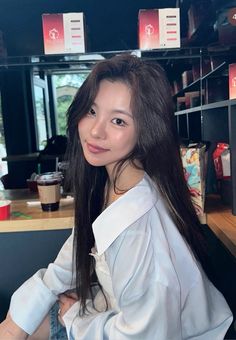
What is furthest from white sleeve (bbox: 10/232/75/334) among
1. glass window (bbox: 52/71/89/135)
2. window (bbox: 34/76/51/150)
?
window (bbox: 34/76/51/150)

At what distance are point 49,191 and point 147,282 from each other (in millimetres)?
691

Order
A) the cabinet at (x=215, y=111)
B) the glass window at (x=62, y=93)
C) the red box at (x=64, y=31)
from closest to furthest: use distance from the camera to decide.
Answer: the cabinet at (x=215, y=111), the red box at (x=64, y=31), the glass window at (x=62, y=93)

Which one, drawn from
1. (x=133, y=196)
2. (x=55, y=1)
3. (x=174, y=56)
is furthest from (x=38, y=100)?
(x=133, y=196)

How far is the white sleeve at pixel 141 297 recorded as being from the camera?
27.4 inches

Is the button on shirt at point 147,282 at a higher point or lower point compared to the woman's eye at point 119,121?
lower

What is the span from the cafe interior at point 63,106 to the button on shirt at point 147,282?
0.23 m

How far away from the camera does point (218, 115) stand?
1.63m

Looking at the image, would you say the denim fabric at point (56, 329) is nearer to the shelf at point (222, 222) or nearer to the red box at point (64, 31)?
the shelf at point (222, 222)

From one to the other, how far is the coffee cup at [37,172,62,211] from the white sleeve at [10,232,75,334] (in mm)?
264

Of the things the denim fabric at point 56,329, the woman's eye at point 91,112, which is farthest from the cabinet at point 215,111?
the denim fabric at point 56,329

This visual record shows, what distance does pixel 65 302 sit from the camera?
1.01 meters

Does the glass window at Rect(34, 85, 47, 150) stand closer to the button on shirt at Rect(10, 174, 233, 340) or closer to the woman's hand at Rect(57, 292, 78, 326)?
the woman's hand at Rect(57, 292, 78, 326)

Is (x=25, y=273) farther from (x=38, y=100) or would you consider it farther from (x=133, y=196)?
(x=38, y=100)

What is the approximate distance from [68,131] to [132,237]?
17.0 inches
